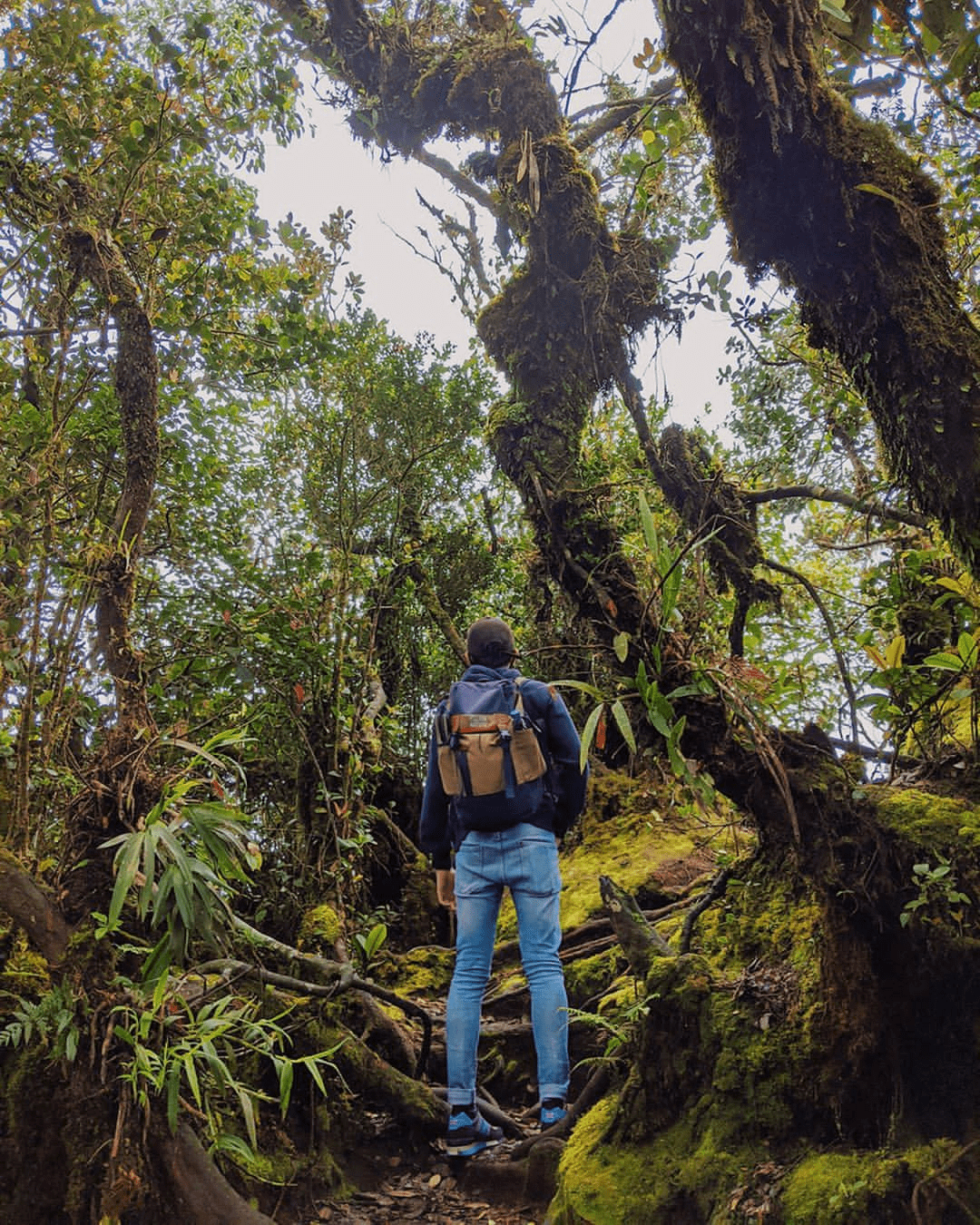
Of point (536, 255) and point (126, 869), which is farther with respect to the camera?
point (536, 255)

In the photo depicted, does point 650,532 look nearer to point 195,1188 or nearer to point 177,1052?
point 177,1052

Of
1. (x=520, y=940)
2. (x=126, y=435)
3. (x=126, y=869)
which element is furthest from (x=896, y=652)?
(x=126, y=435)

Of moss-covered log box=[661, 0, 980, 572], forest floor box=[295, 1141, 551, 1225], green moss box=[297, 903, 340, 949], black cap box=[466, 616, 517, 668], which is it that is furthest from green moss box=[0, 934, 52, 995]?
moss-covered log box=[661, 0, 980, 572]

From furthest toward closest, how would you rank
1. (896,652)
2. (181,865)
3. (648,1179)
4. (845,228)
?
(845,228)
(896,652)
(648,1179)
(181,865)

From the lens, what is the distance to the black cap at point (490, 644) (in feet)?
12.6

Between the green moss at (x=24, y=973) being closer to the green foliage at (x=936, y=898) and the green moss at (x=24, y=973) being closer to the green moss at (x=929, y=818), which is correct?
the green foliage at (x=936, y=898)

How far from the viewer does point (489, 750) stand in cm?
344

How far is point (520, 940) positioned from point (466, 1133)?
0.79m

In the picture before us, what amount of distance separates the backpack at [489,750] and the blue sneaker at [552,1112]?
1.28 m

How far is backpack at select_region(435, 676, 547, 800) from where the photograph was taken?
3432 mm

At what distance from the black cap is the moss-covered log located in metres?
1.86

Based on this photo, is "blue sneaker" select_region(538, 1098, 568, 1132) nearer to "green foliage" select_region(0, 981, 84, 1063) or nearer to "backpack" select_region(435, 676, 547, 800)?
"backpack" select_region(435, 676, 547, 800)

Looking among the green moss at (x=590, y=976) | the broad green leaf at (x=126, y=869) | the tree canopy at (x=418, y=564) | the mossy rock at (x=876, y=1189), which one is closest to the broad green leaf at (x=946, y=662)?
the tree canopy at (x=418, y=564)

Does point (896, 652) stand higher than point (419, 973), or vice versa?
point (896, 652)
